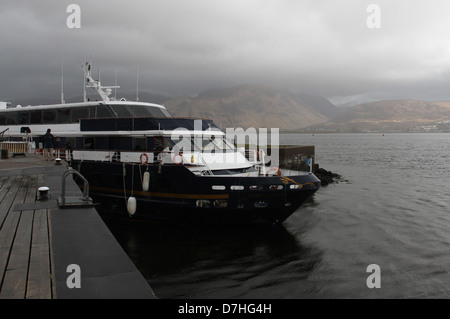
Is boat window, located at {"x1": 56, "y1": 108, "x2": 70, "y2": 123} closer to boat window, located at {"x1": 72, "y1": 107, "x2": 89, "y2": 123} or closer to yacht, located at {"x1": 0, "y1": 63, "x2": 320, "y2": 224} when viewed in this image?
yacht, located at {"x1": 0, "y1": 63, "x2": 320, "y2": 224}

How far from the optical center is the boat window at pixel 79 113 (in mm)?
17375

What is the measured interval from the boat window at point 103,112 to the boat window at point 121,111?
0.29 m

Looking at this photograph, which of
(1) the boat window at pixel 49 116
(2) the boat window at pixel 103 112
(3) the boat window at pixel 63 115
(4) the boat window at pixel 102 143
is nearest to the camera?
(4) the boat window at pixel 102 143

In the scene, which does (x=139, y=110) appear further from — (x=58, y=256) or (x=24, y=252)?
(x=58, y=256)

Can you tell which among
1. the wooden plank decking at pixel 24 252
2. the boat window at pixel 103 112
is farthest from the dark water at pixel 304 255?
the boat window at pixel 103 112

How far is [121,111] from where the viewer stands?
645 inches

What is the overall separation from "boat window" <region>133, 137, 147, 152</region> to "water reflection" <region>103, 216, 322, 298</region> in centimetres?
315

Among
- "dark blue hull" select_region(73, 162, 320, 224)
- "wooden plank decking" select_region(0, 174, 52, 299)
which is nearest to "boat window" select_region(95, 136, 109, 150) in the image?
"dark blue hull" select_region(73, 162, 320, 224)

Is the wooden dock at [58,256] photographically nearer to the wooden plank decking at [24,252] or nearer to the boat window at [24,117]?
the wooden plank decking at [24,252]

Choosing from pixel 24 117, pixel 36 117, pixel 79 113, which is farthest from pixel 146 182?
pixel 24 117

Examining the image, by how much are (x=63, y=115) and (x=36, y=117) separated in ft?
9.44

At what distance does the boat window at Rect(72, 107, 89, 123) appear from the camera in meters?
17.4
